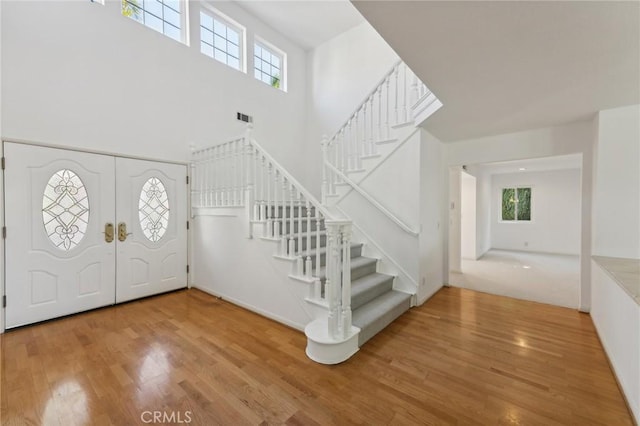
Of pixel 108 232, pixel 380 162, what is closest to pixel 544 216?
pixel 380 162

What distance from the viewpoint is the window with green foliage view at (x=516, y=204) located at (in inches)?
331

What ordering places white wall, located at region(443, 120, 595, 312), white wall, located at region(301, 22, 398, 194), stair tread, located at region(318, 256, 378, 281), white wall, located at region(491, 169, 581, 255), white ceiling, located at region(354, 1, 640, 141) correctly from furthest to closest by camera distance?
white wall, located at region(491, 169, 581, 255), white wall, located at region(301, 22, 398, 194), stair tread, located at region(318, 256, 378, 281), white wall, located at region(443, 120, 595, 312), white ceiling, located at region(354, 1, 640, 141)

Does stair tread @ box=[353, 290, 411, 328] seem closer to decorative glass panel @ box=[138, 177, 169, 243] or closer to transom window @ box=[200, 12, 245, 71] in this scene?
decorative glass panel @ box=[138, 177, 169, 243]

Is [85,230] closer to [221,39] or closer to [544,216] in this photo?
[221,39]

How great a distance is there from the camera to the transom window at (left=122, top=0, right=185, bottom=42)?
12.2 feet

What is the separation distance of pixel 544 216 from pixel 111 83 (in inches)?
433

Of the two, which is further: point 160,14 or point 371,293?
point 160,14

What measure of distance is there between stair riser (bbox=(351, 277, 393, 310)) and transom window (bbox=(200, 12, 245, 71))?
471 centimetres

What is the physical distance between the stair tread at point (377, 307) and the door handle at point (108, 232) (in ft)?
10.9

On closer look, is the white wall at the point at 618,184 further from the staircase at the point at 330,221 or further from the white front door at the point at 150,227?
the white front door at the point at 150,227

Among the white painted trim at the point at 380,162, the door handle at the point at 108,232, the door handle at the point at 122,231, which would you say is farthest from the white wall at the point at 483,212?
the door handle at the point at 108,232

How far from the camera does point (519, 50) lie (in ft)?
5.92

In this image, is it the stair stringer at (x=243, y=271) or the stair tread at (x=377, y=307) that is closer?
the stair tread at (x=377, y=307)

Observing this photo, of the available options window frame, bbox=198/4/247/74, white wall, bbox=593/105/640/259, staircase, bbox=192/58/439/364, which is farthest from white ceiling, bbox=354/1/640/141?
window frame, bbox=198/4/247/74
